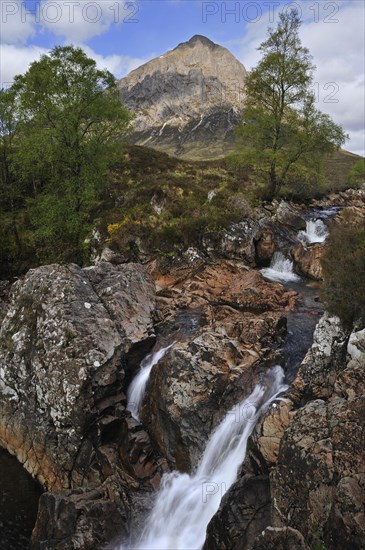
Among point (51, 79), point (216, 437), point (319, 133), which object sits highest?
point (51, 79)

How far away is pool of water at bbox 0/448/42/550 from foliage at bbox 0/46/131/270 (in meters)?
14.5

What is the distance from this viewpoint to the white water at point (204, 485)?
11656 mm

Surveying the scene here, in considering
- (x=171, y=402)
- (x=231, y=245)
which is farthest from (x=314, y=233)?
(x=171, y=402)

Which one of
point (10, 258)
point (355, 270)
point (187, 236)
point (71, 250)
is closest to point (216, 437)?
point (355, 270)

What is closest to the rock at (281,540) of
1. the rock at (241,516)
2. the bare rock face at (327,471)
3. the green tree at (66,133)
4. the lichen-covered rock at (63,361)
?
the bare rock face at (327,471)

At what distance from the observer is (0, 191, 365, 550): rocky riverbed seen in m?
9.01

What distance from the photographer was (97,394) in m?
15.3

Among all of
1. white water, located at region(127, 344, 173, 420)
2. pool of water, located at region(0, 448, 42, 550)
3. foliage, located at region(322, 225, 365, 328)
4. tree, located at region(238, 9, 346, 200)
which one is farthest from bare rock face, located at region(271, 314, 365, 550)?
tree, located at region(238, 9, 346, 200)

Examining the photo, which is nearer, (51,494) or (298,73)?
(51,494)

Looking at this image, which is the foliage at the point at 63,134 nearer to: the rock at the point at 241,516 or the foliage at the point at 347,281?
the foliage at the point at 347,281

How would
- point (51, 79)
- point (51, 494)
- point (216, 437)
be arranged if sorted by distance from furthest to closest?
point (51, 79)
point (216, 437)
point (51, 494)

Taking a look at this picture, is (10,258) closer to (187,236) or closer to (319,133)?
(187,236)

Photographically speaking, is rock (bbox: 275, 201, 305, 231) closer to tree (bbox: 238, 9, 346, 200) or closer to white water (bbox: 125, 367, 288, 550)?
tree (bbox: 238, 9, 346, 200)

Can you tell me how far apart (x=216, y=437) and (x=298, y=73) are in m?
28.8
